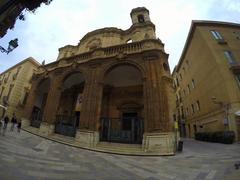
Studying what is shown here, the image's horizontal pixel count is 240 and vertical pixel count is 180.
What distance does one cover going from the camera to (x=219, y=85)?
16.2 metres

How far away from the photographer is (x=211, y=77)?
1772 cm

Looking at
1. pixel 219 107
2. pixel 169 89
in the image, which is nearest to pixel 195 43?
pixel 219 107

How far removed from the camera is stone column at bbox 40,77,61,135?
12.0m

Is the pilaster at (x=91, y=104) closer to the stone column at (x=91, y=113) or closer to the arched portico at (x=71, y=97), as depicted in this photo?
the stone column at (x=91, y=113)

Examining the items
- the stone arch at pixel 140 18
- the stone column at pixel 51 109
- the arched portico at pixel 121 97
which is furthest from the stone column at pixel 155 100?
the stone arch at pixel 140 18

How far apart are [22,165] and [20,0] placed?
4333 mm

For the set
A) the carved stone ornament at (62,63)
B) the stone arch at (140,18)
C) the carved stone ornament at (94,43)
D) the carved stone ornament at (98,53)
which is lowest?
the carved stone ornament at (62,63)

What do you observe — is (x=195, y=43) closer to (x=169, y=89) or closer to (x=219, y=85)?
(x=219, y=85)

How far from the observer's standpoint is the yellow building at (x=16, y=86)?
23384 millimetres

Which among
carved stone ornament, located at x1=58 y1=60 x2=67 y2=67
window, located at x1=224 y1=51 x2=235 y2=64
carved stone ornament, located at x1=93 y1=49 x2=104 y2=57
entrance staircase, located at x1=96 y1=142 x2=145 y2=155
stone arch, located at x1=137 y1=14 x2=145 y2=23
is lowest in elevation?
entrance staircase, located at x1=96 y1=142 x2=145 y2=155

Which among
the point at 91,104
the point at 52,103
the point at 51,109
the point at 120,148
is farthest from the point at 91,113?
the point at 52,103

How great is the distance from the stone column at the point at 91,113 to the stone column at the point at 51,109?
3141 mm

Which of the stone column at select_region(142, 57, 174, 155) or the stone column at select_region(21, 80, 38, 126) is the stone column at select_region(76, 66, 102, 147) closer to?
the stone column at select_region(142, 57, 174, 155)

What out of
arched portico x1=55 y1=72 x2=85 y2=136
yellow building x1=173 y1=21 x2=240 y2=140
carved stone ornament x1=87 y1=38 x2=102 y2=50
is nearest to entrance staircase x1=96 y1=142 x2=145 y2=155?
arched portico x1=55 y1=72 x2=85 y2=136
